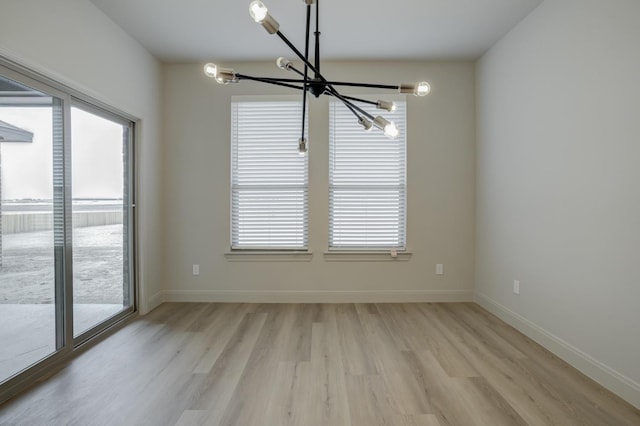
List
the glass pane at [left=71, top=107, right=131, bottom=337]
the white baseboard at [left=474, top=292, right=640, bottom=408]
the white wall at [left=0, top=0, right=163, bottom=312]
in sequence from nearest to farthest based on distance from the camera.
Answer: the white baseboard at [left=474, top=292, right=640, bottom=408] → the white wall at [left=0, top=0, right=163, bottom=312] → the glass pane at [left=71, top=107, right=131, bottom=337]

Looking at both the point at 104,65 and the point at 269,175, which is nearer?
the point at 104,65

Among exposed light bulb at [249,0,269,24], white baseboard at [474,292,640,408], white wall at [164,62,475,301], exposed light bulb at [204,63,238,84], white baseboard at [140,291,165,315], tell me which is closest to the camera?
exposed light bulb at [249,0,269,24]

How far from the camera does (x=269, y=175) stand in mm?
3781

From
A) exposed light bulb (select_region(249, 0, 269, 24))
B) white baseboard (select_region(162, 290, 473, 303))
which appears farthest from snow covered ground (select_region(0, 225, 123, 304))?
exposed light bulb (select_region(249, 0, 269, 24))

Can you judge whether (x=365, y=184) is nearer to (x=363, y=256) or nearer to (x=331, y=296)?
(x=363, y=256)

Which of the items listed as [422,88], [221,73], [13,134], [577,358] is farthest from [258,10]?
[577,358]

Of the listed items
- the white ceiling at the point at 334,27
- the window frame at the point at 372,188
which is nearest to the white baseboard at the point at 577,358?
the window frame at the point at 372,188

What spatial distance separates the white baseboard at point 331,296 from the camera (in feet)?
12.4

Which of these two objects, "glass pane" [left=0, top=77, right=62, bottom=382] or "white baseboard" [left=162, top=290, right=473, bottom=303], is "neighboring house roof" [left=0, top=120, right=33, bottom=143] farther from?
"white baseboard" [left=162, top=290, right=473, bottom=303]

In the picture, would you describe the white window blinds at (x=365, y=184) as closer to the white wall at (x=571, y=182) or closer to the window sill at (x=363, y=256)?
the window sill at (x=363, y=256)

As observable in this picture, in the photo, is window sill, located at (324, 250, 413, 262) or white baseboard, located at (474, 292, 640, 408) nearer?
white baseboard, located at (474, 292, 640, 408)

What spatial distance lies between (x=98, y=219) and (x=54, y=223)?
1.58 ft

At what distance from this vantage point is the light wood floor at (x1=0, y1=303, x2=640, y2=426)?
178 cm

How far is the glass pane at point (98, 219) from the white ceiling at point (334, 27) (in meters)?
1.05
